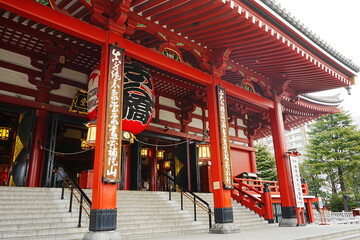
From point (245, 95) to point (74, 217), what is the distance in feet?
20.5

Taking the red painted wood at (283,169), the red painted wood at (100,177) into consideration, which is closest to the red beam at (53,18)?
the red painted wood at (100,177)

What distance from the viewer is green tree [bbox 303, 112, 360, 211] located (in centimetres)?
2112

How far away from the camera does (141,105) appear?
679 cm

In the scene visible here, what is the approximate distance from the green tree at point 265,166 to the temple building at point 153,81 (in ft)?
43.5

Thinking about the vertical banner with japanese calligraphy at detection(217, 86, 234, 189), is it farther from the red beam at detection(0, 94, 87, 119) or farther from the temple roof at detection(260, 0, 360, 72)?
the red beam at detection(0, 94, 87, 119)

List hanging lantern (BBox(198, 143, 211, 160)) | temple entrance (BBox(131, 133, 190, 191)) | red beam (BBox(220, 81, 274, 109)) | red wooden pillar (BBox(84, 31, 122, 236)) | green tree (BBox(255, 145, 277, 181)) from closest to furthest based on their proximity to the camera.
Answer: red wooden pillar (BBox(84, 31, 122, 236)) → red beam (BBox(220, 81, 274, 109)) → hanging lantern (BBox(198, 143, 211, 160)) → temple entrance (BBox(131, 133, 190, 191)) → green tree (BBox(255, 145, 277, 181))

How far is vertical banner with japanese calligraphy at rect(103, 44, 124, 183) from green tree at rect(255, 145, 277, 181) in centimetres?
2229

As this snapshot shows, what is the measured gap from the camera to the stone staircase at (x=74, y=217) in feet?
18.5

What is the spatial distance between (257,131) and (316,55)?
26.8ft

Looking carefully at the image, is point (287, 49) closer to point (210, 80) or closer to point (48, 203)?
point (210, 80)

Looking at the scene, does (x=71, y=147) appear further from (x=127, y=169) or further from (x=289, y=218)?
(x=289, y=218)

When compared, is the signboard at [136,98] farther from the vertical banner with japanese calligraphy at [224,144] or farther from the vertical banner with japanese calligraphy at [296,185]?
the vertical banner with japanese calligraphy at [296,185]

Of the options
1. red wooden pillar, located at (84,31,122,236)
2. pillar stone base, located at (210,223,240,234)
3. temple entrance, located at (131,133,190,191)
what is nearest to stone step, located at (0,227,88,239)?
→ red wooden pillar, located at (84,31,122,236)

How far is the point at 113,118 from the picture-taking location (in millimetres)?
5387
